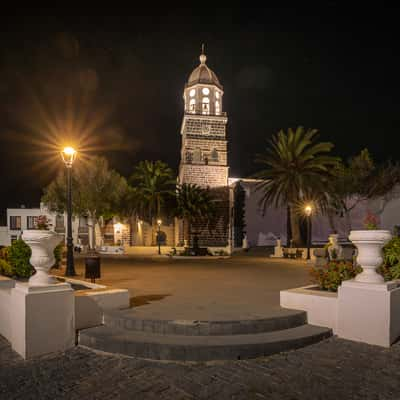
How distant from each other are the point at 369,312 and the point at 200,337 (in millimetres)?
2663

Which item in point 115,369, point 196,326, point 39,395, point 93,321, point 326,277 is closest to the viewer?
point 39,395

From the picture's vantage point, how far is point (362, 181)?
26.8 m

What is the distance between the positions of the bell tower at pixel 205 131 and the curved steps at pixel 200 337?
1097 inches

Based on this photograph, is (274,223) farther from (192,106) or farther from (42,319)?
(42,319)

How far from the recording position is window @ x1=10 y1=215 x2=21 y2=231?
37594 mm

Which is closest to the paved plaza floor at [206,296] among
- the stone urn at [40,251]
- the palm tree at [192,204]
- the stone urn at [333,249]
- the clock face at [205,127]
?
the stone urn at [40,251]

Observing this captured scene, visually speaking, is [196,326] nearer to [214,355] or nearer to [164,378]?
[214,355]

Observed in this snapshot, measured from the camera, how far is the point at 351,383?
148 inches

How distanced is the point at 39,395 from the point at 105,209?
24529 millimetres

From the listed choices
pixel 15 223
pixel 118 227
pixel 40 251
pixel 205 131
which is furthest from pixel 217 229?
pixel 40 251

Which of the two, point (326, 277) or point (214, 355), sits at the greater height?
point (326, 277)

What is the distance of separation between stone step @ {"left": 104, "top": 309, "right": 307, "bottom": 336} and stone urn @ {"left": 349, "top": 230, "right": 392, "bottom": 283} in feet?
4.65

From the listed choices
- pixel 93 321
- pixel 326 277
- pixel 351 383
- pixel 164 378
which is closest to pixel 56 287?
pixel 93 321

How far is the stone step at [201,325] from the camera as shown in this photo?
16.2 feet
